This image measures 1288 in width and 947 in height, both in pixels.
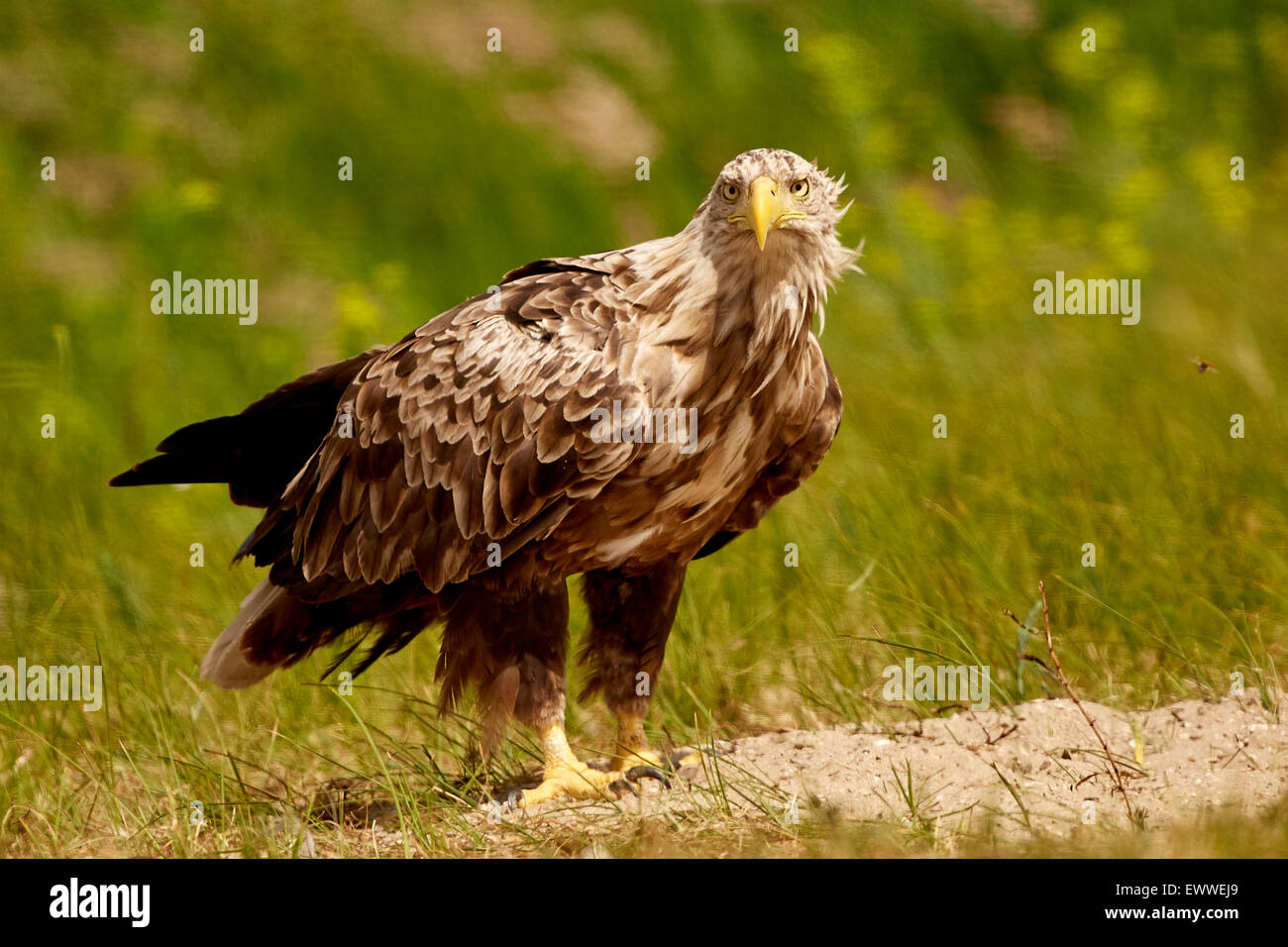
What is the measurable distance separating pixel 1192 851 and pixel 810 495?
3071 millimetres

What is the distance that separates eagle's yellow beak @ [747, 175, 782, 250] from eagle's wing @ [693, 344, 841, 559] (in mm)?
608

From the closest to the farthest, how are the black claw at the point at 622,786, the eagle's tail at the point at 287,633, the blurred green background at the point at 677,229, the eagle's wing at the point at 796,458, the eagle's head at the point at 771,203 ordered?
the eagle's head at the point at 771,203
the black claw at the point at 622,786
the eagle's wing at the point at 796,458
the eagle's tail at the point at 287,633
the blurred green background at the point at 677,229

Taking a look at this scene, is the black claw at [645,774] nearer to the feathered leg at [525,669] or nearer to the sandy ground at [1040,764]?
the feathered leg at [525,669]

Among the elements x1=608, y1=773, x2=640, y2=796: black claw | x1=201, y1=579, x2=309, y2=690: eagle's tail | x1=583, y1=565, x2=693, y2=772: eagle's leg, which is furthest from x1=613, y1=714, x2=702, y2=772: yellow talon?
x1=201, y1=579, x2=309, y2=690: eagle's tail

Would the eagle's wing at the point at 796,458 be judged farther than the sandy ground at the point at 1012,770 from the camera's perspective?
Yes

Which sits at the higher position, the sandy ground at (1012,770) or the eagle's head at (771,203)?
the eagle's head at (771,203)

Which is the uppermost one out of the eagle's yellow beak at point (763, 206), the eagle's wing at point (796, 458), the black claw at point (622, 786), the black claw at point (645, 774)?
the eagle's yellow beak at point (763, 206)

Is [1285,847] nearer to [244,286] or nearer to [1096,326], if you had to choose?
[1096,326]

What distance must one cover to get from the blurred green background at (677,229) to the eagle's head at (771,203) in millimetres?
1352

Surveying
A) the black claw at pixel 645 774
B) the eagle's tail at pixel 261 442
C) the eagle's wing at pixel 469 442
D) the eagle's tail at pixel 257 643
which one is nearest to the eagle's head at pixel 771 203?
the eagle's wing at pixel 469 442

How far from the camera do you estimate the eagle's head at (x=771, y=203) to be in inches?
177

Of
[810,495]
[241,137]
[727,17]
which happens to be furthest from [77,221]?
[810,495]

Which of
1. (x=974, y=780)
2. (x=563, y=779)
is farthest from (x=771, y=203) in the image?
(x=563, y=779)

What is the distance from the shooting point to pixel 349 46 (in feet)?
39.6
